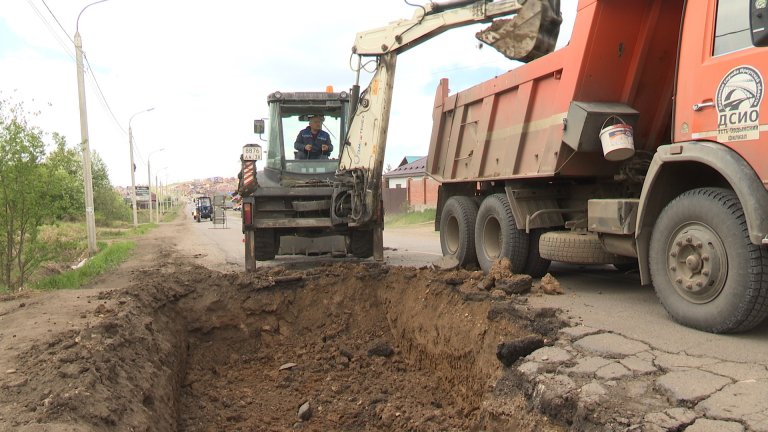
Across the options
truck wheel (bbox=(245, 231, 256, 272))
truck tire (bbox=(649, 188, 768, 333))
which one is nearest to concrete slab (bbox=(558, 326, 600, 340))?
truck tire (bbox=(649, 188, 768, 333))

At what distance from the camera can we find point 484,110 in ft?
23.6

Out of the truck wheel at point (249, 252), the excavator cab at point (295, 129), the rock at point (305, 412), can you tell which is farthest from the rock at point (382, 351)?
the excavator cab at point (295, 129)

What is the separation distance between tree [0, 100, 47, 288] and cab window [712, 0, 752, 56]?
998cm

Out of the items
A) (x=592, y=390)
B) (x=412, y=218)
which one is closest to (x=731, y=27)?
(x=592, y=390)

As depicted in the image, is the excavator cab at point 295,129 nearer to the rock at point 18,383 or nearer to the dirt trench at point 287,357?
the dirt trench at point 287,357

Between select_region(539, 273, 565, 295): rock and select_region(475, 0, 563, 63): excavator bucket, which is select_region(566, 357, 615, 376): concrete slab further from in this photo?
select_region(475, 0, 563, 63): excavator bucket

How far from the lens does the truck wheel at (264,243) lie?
861cm

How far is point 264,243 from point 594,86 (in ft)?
17.9

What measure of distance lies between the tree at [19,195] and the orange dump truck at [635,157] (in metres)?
6.99

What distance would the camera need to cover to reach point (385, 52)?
7824 mm

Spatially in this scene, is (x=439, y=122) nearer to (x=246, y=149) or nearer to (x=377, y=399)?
(x=246, y=149)

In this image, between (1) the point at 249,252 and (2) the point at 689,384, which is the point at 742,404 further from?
(1) the point at 249,252

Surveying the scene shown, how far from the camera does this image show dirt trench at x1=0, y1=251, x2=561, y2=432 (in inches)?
150

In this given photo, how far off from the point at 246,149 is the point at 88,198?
8.72m
